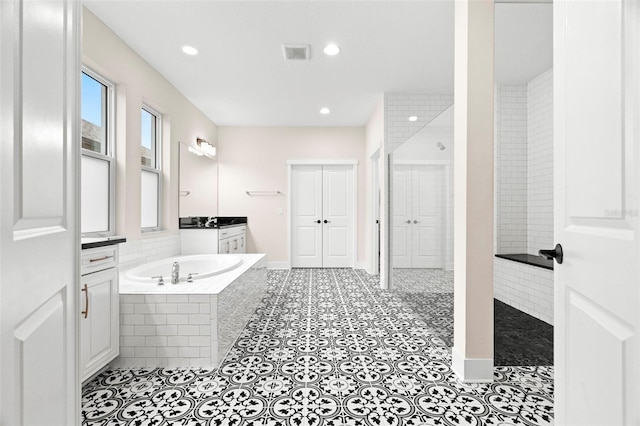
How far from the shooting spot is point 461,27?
6.63 ft

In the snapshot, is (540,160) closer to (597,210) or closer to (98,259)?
(597,210)

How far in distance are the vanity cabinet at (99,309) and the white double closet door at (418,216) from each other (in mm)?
2335

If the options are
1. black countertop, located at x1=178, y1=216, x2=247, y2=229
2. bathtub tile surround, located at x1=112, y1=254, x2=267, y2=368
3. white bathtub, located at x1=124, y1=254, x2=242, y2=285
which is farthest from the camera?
black countertop, located at x1=178, y1=216, x2=247, y2=229

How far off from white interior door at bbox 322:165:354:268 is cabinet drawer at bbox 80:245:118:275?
13.6ft

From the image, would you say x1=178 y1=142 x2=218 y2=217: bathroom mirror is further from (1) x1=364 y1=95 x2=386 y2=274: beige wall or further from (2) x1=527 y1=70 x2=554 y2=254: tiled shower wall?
(2) x1=527 y1=70 x2=554 y2=254: tiled shower wall

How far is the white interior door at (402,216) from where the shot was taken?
11.5 ft

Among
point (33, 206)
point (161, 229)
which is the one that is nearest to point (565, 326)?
point (33, 206)

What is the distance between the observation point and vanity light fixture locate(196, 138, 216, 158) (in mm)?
4825

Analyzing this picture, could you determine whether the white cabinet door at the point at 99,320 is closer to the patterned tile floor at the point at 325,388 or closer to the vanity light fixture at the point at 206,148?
the patterned tile floor at the point at 325,388

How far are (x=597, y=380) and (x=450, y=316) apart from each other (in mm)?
1906

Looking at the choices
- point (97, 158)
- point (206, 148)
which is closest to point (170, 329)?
point (97, 158)

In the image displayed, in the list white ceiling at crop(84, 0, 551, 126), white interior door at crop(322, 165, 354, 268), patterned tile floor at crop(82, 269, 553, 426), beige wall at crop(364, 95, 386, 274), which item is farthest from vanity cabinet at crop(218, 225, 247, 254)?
beige wall at crop(364, 95, 386, 274)

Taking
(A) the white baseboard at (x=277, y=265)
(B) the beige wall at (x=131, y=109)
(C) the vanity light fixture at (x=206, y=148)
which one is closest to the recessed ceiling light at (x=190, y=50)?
(B) the beige wall at (x=131, y=109)

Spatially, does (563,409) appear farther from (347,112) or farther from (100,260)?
(347,112)
